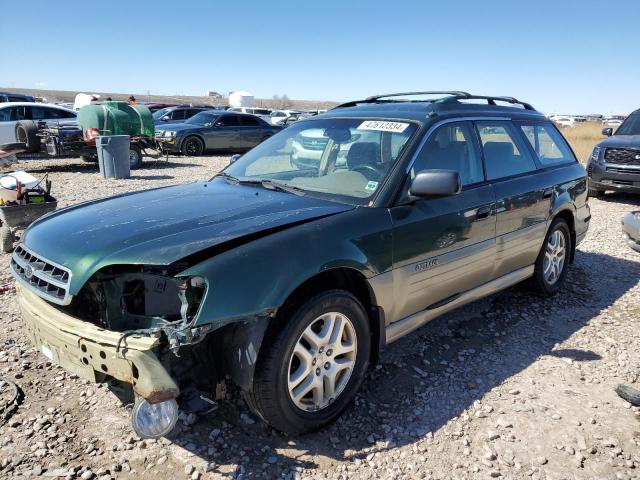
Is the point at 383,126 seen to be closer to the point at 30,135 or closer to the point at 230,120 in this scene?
the point at 30,135

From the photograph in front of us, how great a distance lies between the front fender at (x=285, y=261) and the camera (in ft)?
7.72

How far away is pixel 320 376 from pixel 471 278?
159 centimetres

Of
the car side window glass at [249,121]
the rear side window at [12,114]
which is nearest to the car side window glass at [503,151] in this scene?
the rear side window at [12,114]

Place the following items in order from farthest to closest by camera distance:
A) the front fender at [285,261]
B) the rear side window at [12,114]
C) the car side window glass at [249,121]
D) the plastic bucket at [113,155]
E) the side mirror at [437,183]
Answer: the car side window glass at [249,121]
the rear side window at [12,114]
the plastic bucket at [113,155]
the side mirror at [437,183]
the front fender at [285,261]

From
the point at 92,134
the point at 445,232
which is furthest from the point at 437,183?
the point at 92,134

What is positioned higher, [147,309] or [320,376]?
[147,309]

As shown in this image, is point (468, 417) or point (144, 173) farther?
point (144, 173)

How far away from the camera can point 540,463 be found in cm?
273

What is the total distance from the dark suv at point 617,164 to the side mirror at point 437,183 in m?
8.68

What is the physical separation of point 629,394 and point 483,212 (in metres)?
1.56

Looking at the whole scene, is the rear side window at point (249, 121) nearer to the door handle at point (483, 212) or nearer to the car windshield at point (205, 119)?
the car windshield at point (205, 119)

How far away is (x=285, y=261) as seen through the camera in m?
2.57

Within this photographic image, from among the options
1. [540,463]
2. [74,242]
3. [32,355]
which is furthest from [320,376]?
[32,355]

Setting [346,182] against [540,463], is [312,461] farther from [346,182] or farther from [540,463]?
[346,182]
